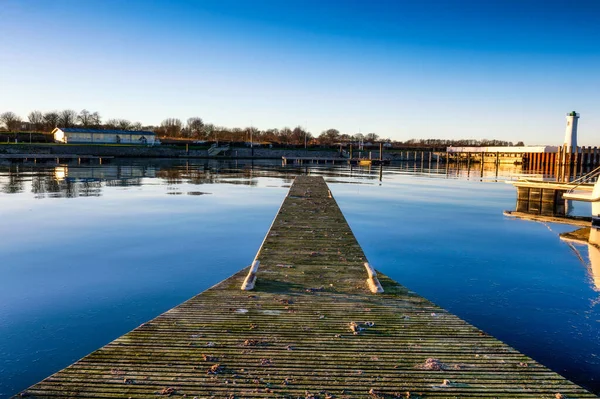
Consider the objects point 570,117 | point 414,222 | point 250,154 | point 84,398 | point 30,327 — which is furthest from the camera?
point 250,154

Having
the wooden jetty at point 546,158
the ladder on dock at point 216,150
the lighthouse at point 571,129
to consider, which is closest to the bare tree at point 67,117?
the ladder on dock at point 216,150

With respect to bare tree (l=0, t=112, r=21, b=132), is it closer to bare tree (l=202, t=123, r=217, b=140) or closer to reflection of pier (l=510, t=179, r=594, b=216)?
bare tree (l=202, t=123, r=217, b=140)

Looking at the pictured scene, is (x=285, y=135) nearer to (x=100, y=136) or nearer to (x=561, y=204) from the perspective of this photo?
(x=100, y=136)

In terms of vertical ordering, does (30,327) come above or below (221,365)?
below

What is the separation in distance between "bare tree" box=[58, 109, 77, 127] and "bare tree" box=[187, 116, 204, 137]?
33886mm

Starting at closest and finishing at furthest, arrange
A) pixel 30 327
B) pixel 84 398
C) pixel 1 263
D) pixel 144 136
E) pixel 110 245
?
pixel 84 398
pixel 30 327
pixel 1 263
pixel 110 245
pixel 144 136

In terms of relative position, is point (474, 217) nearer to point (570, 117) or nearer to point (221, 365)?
point (221, 365)

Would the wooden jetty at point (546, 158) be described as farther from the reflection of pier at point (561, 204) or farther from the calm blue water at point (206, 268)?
the calm blue water at point (206, 268)

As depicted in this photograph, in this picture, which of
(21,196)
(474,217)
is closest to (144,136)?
(21,196)

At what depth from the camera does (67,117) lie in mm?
126188

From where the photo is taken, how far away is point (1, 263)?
1145 cm

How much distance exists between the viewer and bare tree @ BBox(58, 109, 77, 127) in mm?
123725

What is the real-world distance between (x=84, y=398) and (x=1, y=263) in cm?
913

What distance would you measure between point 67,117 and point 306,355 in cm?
14048
